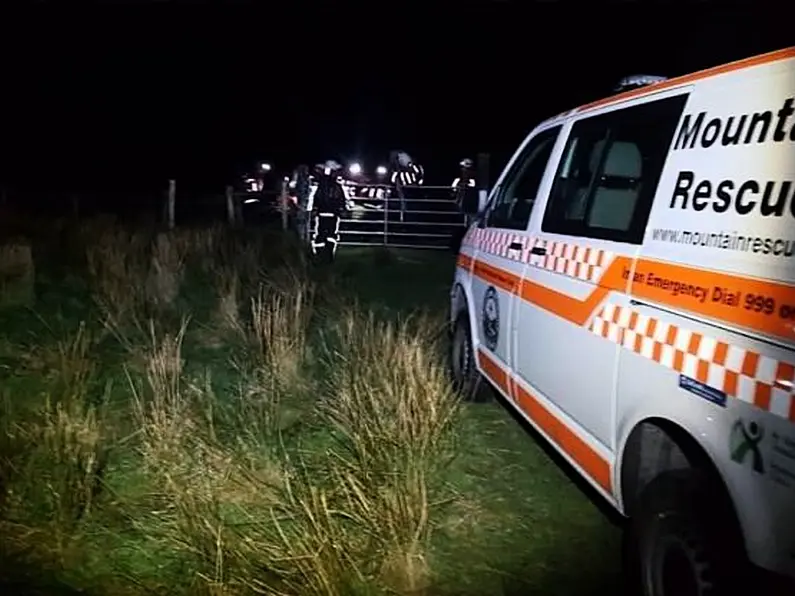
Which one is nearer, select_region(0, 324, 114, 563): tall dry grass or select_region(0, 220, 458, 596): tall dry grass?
select_region(0, 220, 458, 596): tall dry grass

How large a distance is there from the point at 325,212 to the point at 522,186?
9921 millimetres

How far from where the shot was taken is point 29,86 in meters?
34.7

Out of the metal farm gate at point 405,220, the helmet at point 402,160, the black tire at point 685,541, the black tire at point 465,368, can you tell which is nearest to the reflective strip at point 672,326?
the black tire at point 685,541

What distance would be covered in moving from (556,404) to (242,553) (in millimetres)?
1461

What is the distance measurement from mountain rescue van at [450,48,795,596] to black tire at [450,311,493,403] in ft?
4.84

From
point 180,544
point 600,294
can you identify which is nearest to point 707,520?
point 600,294

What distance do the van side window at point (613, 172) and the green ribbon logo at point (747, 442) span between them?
937 millimetres

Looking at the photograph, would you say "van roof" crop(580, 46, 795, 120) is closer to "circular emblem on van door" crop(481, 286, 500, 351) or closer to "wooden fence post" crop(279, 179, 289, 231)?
"circular emblem on van door" crop(481, 286, 500, 351)

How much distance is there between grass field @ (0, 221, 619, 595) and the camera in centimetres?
348

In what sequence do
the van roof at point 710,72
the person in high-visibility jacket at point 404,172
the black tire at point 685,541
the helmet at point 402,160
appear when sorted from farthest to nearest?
the helmet at point 402,160 → the person in high-visibility jacket at point 404,172 → the van roof at point 710,72 → the black tire at point 685,541

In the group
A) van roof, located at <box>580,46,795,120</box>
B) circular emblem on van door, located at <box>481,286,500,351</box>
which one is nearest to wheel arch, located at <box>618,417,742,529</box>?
van roof, located at <box>580,46,795,120</box>

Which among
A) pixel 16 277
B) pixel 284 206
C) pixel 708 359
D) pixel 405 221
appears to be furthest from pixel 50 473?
pixel 405 221

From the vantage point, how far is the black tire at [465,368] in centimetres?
572

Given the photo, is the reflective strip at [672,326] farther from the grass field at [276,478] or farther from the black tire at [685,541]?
the grass field at [276,478]
